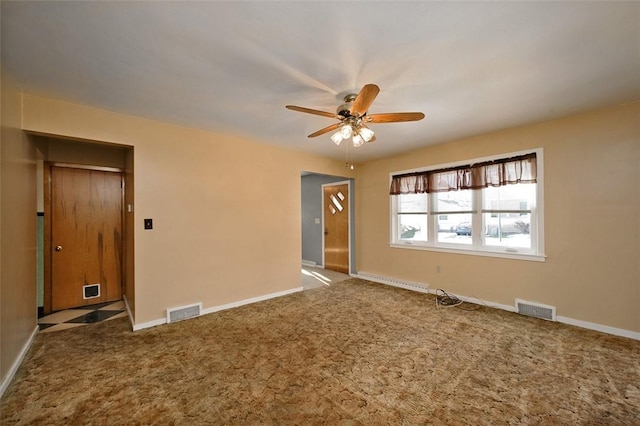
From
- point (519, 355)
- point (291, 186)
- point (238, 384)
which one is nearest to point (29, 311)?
point (238, 384)

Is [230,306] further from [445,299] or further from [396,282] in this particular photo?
[445,299]

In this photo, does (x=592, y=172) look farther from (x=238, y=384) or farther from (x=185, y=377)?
(x=185, y=377)

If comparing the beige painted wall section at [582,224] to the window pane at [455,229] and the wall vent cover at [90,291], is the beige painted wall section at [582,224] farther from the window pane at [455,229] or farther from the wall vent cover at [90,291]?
the wall vent cover at [90,291]

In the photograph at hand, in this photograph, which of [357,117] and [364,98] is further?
[357,117]

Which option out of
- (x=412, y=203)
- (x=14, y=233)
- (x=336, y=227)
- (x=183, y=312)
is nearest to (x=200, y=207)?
(x=183, y=312)

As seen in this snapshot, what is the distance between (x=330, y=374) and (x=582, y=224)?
10.7 ft

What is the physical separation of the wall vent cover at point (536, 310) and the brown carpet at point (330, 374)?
4.9 inches

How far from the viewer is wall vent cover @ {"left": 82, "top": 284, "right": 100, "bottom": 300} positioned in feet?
12.2

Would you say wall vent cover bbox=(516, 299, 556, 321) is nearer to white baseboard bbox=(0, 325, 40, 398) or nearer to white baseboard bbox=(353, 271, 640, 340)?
white baseboard bbox=(353, 271, 640, 340)

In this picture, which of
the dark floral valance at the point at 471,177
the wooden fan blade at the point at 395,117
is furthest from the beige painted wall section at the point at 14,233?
the dark floral valance at the point at 471,177

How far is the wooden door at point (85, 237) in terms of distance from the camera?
3.53m

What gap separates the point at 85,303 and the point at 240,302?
222 cm

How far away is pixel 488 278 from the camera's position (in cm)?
368

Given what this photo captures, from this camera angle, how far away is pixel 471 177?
383 centimetres
